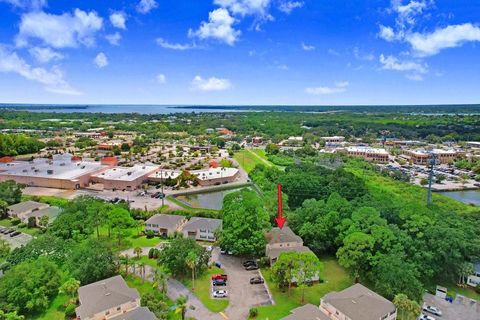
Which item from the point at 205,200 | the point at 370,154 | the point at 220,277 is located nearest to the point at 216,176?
the point at 205,200

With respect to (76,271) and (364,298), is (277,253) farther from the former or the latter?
(76,271)

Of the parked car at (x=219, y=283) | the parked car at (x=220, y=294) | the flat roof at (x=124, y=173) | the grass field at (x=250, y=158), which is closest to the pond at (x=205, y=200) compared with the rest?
the flat roof at (x=124, y=173)

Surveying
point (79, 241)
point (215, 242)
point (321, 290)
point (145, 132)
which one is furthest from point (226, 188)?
point (145, 132)

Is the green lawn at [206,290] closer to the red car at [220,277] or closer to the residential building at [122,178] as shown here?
the red car at [220,277]

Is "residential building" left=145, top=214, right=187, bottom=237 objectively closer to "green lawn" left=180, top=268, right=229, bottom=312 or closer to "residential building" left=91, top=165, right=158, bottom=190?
"green lawn" left=180, top=268, right=229, bottom=312

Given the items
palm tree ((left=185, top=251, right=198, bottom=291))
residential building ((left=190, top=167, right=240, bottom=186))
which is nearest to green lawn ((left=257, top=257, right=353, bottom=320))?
palm tree ((left=185, top=251, right=198, bottom=291))

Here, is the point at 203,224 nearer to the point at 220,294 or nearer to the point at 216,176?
the point at 220,294

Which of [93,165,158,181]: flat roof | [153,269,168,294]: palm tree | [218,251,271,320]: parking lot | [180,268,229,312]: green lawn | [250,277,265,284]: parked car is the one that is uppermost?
[93,165,158,181]: flat roof

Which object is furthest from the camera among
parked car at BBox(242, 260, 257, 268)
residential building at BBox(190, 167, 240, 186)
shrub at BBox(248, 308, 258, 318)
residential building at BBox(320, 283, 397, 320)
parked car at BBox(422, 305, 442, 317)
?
residential building at BBox(190, 167, 240, 186)
